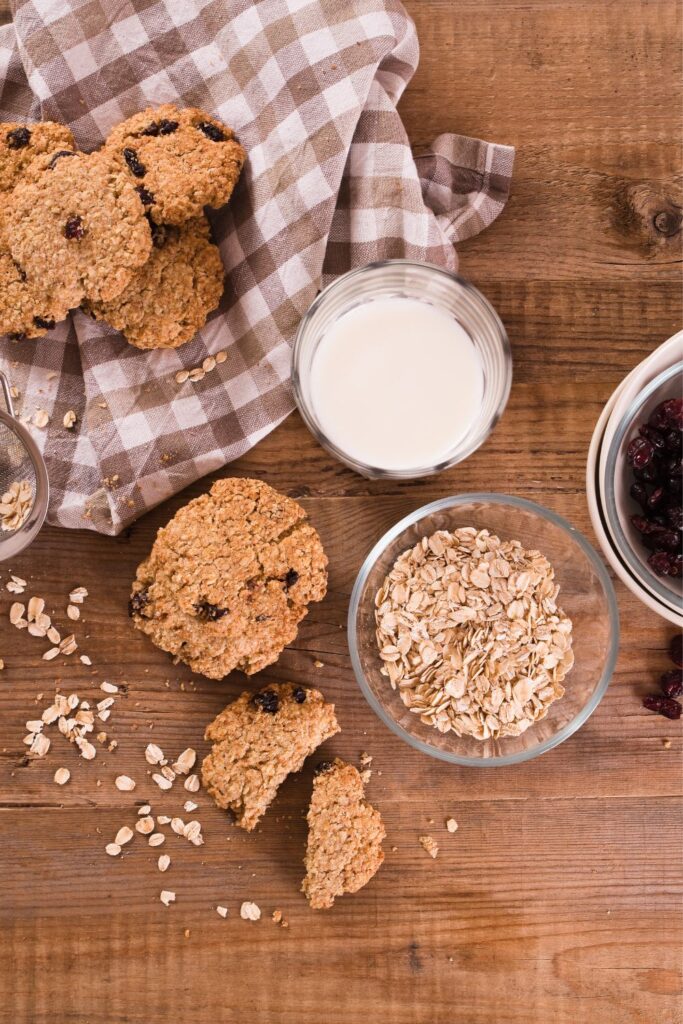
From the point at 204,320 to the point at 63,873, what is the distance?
109 cm

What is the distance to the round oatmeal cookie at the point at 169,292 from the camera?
4.85 feet

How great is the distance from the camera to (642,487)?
1480 millimetres

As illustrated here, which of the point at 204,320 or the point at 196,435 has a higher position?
the point at 204,320

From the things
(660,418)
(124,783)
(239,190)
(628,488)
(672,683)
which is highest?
(239,190)

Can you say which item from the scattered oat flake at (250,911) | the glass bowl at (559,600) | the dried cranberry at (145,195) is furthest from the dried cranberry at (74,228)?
the scattered oat flake at (250,911)

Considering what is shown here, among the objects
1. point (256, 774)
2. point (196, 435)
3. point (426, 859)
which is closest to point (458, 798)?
point (426, 859)

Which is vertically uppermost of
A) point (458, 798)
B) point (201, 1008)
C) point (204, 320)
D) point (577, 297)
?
point (204, 320)

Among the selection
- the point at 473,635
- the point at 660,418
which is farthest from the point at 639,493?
the point at 473,635

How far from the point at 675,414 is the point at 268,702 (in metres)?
0.88

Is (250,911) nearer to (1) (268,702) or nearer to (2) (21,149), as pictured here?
(1) (268,702)

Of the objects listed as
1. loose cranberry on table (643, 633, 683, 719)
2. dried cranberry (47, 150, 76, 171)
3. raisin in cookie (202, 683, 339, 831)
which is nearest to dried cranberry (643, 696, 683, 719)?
loose cranberry on table (643, 633, 683, 719)

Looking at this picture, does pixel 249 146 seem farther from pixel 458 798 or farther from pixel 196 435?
pixel 458 798

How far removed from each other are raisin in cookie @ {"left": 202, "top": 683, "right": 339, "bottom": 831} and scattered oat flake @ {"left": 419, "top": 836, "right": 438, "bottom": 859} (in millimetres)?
284

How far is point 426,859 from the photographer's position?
1650 millimetres
